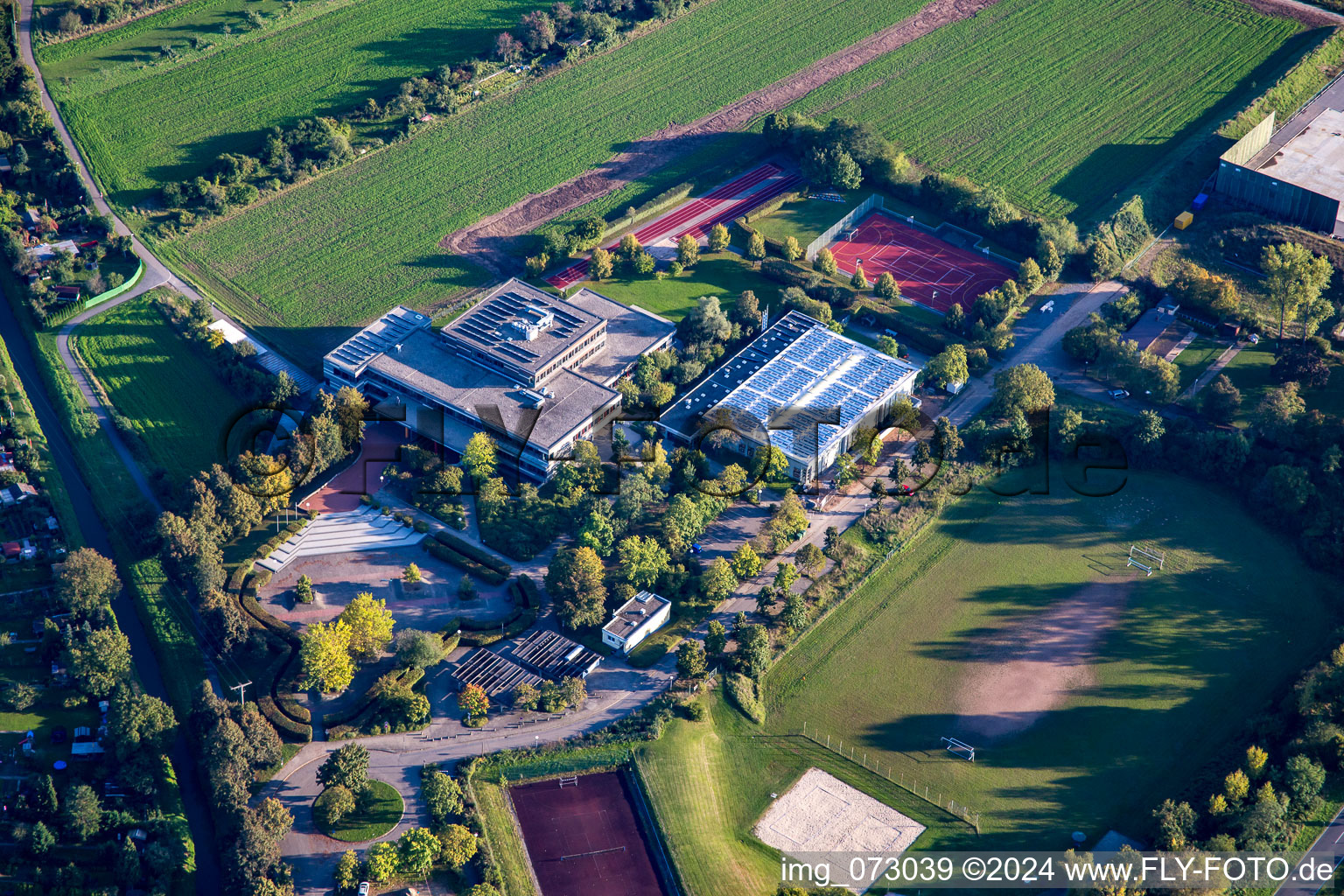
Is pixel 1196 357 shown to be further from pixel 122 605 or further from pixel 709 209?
pixel 122 605

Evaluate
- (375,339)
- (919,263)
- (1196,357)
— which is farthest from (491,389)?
(1196,357)

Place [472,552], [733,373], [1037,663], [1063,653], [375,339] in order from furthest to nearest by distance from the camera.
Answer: [733,373], [375,339], [472,552], [1063,653], [1037,663]

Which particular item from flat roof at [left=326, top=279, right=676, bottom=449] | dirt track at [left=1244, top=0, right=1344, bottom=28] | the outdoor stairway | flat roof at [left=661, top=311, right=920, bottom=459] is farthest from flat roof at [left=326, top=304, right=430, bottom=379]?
dirt track at [left=1244, top=0, right=1344, bottom=28]

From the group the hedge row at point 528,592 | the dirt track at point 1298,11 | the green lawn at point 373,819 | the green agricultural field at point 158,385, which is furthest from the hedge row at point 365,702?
the dirt track at point 1298,11

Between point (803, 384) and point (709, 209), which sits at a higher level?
point (709, 209)

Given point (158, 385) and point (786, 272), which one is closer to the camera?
point (158, 385)

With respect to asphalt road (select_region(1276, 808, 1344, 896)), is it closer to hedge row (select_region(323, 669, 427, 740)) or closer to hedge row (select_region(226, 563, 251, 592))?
hedge row (select_region(323, 669, 427, 740))

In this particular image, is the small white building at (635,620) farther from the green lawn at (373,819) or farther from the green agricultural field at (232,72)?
the green agricultural field at (232,72)

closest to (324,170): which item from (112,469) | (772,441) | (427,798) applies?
(112,469)
